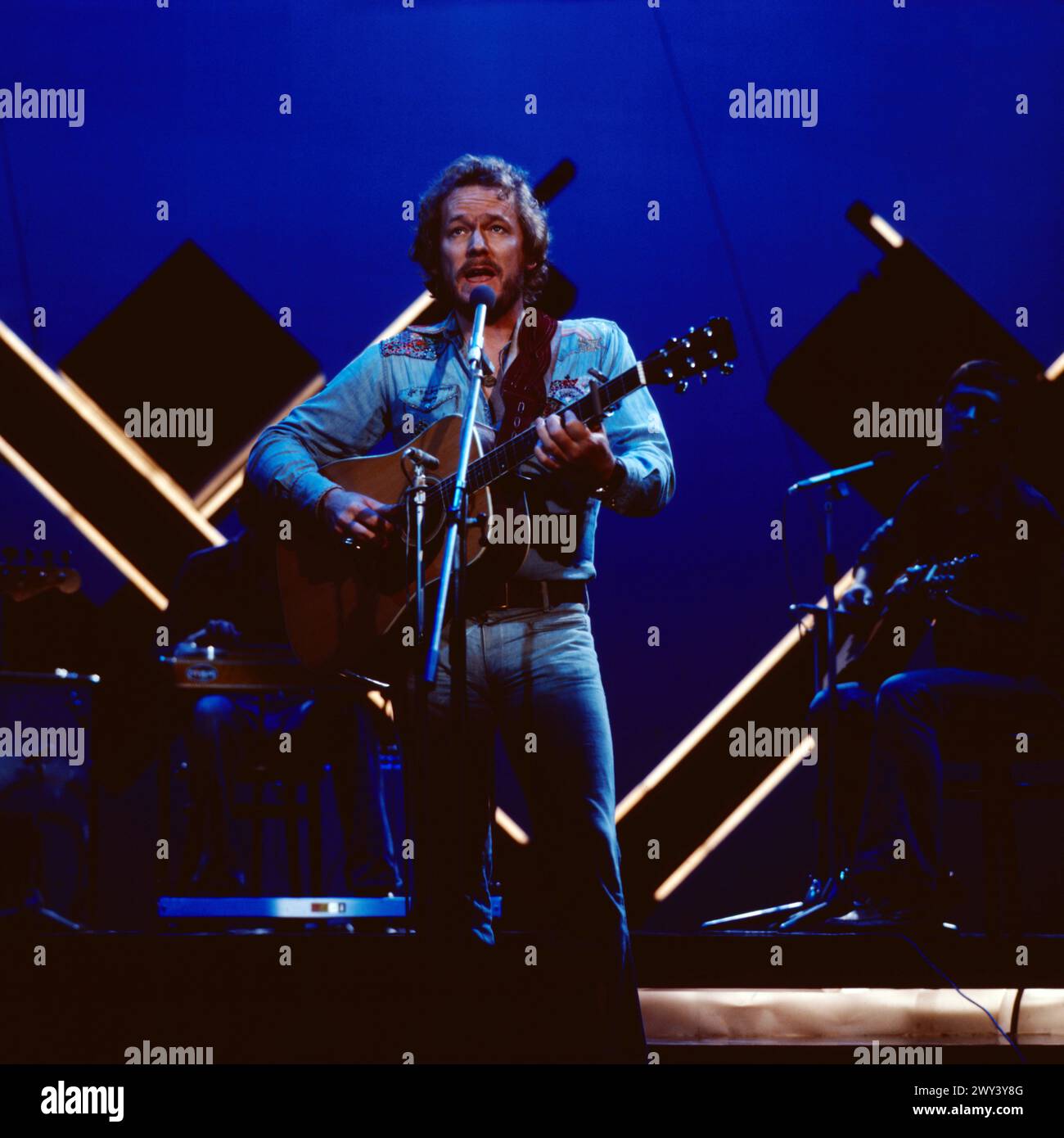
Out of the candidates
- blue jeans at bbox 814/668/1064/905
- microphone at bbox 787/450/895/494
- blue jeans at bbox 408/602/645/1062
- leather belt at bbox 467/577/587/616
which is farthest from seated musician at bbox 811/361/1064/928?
leather belt at bbox 467/577/587/616

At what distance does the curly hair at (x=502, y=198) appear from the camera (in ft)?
8.75

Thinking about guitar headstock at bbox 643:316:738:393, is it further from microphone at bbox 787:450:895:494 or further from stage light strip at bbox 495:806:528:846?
stage light strip at bbox 495:806:528:846

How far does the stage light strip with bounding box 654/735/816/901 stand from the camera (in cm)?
497

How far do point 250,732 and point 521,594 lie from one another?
233cm

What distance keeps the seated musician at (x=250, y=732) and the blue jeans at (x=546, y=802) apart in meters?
1.91

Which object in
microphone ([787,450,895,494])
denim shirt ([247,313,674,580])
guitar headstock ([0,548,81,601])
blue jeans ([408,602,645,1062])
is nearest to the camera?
blue jeans ([408,602,645,1062])

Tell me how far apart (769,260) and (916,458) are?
3.21ft

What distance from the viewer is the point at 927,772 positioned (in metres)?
3.69

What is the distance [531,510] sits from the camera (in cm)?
246

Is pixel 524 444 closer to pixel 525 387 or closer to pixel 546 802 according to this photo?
pixel 525 387

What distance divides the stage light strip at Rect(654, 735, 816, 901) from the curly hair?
2.79m

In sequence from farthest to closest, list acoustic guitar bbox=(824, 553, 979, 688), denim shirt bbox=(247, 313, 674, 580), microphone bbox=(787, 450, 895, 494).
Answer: microphone bbox=(787, 450, 895, 494) → acoustic guitar bbox=(824, 553, 979, 688) → denim shirt bbox=(247, 313, 674, 580)
